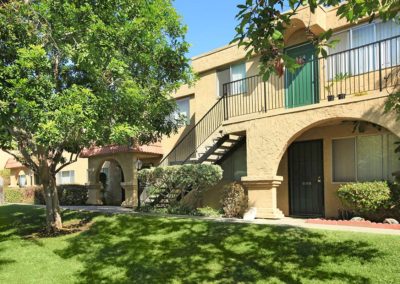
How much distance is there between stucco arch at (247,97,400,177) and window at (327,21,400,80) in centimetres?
174

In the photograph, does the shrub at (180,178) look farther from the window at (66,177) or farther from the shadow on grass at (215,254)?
the window at (66,177)

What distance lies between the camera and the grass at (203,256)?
22.3 ft

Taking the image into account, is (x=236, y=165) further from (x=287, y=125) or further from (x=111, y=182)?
(x=111, y=182)

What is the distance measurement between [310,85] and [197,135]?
16.2 ft

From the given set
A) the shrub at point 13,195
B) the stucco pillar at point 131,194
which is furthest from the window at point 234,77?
the shrub at point 13,195

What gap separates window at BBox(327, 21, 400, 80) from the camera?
11.8m

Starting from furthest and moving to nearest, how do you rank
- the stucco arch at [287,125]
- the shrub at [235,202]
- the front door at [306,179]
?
the front door at [306,179] < the shrub at [235,202] < the stucco arch at [287,125]

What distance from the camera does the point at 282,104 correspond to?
14.0 meters

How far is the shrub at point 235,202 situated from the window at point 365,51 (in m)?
4.61

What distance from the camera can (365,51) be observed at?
12391mm

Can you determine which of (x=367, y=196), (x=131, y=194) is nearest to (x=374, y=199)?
(x=367, y=196)

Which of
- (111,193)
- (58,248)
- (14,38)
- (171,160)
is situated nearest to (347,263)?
(58,248)

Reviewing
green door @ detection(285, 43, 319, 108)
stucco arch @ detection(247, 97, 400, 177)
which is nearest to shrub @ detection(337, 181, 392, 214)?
stucco arch @ detection(247, 97, 400, 177)

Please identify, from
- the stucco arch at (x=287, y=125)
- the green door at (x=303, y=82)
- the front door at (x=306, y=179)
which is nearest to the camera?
the stucco arch at (x=287, y=125)
